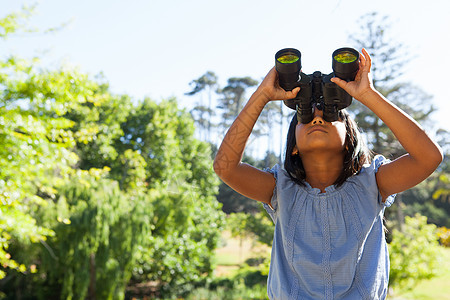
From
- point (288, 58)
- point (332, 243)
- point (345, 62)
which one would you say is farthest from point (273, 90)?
point (332, 243)

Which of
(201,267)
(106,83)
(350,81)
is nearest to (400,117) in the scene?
(350,81)

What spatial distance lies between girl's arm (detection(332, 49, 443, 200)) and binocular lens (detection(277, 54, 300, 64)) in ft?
0.39

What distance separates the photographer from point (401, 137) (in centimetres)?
106

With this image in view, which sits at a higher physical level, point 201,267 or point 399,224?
point 399,224

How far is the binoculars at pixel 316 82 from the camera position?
1088 millimetres

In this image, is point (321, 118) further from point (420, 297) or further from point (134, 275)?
point (420, 297)

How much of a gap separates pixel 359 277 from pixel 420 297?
35.8ft

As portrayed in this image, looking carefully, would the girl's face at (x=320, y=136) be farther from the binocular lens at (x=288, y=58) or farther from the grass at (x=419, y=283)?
the grass at (x=419, y=283)

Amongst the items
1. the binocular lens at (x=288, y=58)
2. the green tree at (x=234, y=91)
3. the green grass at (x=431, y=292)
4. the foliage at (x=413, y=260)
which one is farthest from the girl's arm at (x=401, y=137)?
the green tree at (x=234, y=91)

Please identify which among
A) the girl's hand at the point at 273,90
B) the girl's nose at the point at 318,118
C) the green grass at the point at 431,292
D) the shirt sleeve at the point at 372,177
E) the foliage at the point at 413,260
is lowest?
the green grass at the point at 431,292

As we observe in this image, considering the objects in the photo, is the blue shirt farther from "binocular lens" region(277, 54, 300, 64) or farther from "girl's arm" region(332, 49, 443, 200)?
"binocular lens" region(277, 54, 300, 64)

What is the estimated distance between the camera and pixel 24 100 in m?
3.82

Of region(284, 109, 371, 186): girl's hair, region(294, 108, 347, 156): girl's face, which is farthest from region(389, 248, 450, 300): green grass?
region(294, 108, 347, 156): girl's face

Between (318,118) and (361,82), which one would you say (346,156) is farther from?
(361,82)
